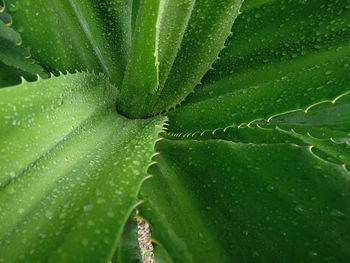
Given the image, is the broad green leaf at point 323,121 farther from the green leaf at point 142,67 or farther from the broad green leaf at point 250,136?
the green leaf at point 142,67

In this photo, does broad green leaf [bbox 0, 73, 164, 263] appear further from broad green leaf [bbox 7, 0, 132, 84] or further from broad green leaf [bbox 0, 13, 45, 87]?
broad green leaf [bbox 0, 13, 45, 87]

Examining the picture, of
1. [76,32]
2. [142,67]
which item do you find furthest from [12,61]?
[142,67]

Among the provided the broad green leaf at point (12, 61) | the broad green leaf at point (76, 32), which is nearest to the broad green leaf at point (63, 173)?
the broad green leaf at point (76, 32)

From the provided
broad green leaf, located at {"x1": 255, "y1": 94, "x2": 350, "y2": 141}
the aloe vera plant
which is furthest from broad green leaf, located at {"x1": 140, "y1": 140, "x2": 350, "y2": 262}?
broad green leaf, located at {"x1": 255, "y1": 94, "x2": 350, "y2": 141}

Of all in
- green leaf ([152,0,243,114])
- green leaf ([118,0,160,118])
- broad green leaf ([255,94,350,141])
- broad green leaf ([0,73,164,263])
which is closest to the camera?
broad green leaf ([0,73,164,263])

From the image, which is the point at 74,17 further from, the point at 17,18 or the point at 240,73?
the point at 240,73

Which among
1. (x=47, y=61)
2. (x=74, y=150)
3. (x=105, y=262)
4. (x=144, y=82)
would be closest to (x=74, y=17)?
(x=47, y=61)
